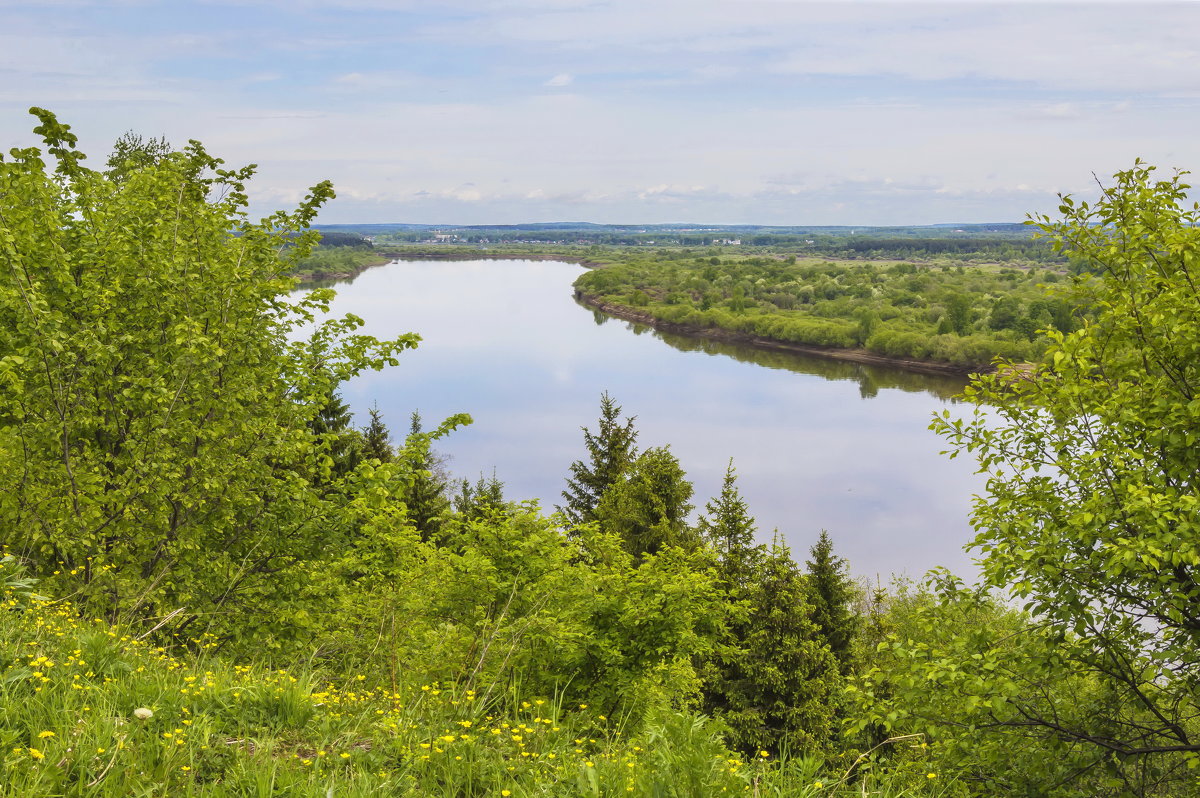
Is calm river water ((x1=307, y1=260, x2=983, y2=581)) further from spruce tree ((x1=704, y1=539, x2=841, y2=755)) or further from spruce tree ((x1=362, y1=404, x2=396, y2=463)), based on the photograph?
spruce tree ((x1=704, y1=539, x2=841, y2=755))

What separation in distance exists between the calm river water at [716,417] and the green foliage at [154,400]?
103 ft

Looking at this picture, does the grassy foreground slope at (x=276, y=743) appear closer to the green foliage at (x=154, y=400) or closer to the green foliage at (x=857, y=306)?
the green foliage at (x=154, y=400)

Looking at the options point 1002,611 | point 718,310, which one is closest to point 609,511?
point 1002,611

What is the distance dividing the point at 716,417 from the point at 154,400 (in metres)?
56.8

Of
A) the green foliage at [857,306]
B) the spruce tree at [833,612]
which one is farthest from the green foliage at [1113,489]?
the green foliage at [857,306]

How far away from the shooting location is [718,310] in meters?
116

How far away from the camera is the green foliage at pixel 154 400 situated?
22.6ft

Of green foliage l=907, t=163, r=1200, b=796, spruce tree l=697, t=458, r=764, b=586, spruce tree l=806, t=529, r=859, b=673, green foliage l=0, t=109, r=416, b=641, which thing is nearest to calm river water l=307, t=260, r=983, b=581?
spruce tree l=806, t=529, r=859, b=673

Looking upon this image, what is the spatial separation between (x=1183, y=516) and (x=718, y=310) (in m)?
112

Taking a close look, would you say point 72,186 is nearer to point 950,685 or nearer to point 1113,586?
point 950,685

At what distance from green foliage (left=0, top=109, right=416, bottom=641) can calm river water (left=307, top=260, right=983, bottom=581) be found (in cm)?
3130

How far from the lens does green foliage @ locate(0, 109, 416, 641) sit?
6.88 m

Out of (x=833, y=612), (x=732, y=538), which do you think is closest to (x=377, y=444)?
(x=732, y=538)

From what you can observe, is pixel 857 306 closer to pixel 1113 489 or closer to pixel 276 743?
pixel 1113 489
